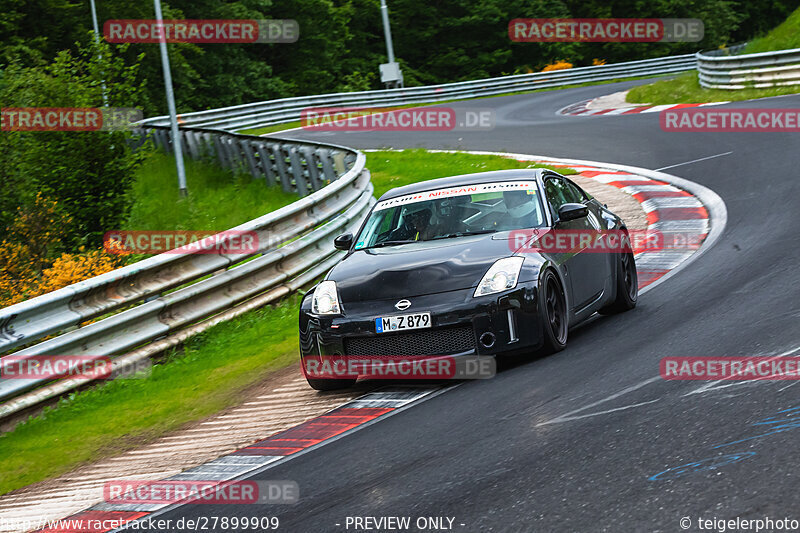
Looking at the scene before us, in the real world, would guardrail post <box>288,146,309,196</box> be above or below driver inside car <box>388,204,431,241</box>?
below

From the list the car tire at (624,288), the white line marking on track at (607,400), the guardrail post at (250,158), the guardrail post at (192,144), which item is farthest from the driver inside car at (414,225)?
the guardrail post at (192,144)

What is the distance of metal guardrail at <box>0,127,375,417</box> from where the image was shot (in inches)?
307

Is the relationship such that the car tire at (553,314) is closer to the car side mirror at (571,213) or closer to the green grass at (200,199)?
the car side mirror at (571,213)

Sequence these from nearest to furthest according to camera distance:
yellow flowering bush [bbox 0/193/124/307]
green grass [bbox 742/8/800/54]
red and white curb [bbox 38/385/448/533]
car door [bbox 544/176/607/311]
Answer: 1. red and white curb [bbox 38/385/448/533]
2. car door [bbox 544/176/607/311]
3. yellow flowering bush [bbox 0/193/124/307]
4. green grass [bbox 742/8/800/54]

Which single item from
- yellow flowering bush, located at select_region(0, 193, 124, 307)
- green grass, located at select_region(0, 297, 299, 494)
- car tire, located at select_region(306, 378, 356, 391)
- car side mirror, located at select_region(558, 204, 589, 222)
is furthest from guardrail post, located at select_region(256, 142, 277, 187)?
car tire, located at select_region(306, 378, 356, 391)

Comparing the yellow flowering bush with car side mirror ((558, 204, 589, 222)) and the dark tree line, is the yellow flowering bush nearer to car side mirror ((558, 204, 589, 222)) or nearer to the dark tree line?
car side mirror ((558, 204, 589, 222))

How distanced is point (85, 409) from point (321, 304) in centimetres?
199

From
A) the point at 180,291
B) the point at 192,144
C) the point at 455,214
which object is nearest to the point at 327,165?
the point at 180,291

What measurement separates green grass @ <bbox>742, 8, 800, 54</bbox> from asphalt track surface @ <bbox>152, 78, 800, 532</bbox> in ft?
70.4

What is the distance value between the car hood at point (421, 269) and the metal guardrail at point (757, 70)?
2047 cm

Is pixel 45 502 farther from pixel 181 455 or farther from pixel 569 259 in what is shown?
pixel 569 259

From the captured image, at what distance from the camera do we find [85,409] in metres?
7.95

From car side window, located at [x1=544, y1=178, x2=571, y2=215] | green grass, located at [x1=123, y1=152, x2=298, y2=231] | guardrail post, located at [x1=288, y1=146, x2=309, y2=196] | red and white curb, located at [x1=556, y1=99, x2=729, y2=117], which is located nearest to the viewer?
car side window, located at [x1=544, y1=178, x2=571, y2=215]

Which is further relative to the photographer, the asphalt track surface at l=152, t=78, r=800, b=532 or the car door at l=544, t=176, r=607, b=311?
the car door at l=544, t=176, r=607, b=311
